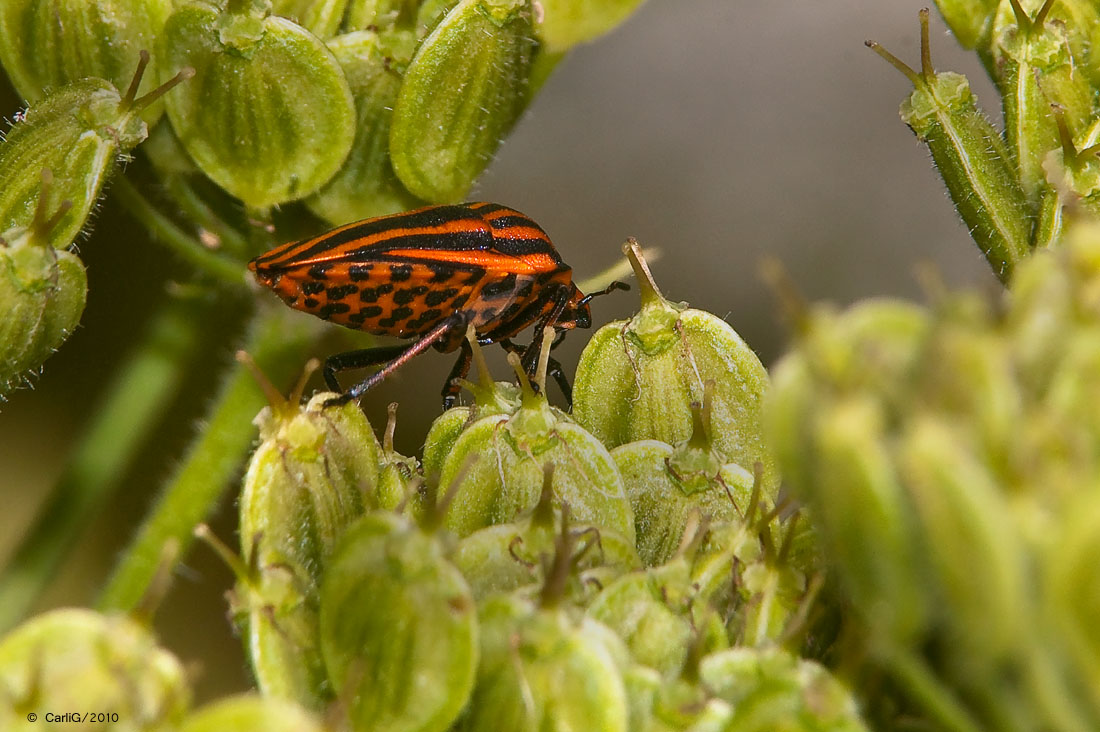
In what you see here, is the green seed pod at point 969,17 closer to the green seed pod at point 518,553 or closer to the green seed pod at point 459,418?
the green seed pod at point 459,418

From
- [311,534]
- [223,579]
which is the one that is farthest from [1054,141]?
[223,579]

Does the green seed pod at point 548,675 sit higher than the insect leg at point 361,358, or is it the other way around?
the insect leg at point 361,358

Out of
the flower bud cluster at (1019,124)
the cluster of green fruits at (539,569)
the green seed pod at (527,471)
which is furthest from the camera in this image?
the flower bud cluster at (1019,124)

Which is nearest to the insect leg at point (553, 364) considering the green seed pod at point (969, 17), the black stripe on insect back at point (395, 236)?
the black stripe on insect back at point (395, 236)

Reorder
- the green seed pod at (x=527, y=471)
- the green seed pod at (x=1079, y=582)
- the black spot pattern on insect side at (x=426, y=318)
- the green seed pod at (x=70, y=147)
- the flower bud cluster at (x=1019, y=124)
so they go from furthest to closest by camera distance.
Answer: the black spot pattern on insect side at (x=426, y=318) < the green seed pod at (x=70, y=147) < the flower bud cluster at (x=1019, y=124) < the green seed pod at (x=527, y=471) < the green seed pod at (x=1079, y=582)

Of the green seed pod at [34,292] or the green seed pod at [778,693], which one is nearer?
the green seed pod at [778,693]

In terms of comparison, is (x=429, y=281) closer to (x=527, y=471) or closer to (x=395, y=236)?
(x=395, y=236)

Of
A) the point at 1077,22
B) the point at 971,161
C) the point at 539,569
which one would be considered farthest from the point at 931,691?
the point at 1077,22
